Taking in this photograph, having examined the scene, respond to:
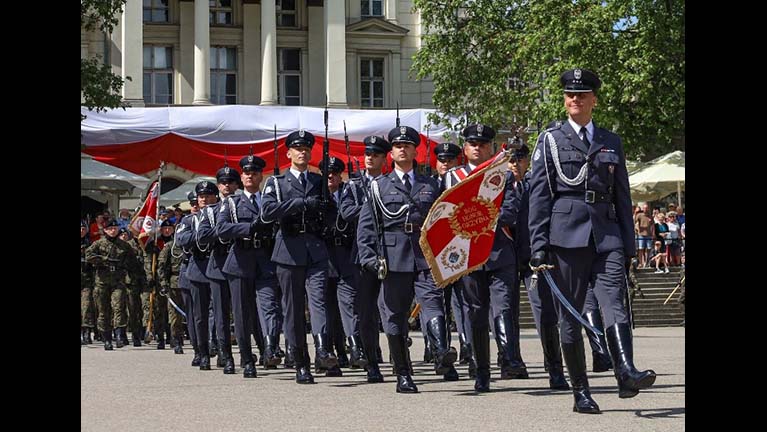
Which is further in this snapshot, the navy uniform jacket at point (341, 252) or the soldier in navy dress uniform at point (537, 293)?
the navy uniform jacket at point (341, 252)

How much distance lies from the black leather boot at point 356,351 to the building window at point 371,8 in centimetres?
4676

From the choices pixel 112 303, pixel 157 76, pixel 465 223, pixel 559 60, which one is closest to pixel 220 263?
pixel 465 223

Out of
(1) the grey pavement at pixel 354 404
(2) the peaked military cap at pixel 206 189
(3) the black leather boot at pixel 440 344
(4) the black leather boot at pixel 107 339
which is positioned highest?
(2) the peaked military cap at pixel 206 189

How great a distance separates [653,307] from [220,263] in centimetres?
1556

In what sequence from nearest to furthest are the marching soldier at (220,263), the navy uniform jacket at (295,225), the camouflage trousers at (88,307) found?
the navy uniform jacket at (295,225) → the marching soldier at (220,263) → the camouflage trousers at (88,307)

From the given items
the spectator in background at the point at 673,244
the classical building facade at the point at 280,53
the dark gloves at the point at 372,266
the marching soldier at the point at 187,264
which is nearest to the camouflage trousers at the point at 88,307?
the marching soldier at the point at 187,264

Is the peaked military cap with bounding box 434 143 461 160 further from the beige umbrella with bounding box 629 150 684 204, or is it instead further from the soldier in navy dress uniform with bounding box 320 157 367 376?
the beige umbrella with bounding box 629 150 684 204

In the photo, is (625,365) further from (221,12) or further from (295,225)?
(221,12)

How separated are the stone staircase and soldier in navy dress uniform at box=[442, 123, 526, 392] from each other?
1512 centimetres

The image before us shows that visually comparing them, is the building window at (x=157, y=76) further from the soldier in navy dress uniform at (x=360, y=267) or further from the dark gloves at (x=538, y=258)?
the dark gloves at (x=538, y=258)

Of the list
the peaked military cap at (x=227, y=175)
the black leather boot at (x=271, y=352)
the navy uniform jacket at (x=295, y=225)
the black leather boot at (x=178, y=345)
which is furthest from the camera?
the black leather boot at (x=178, y=345)

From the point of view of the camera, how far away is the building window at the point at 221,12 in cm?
6053

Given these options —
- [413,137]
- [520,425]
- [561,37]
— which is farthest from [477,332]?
[561,37]

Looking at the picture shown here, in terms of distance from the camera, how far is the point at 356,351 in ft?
50.1
